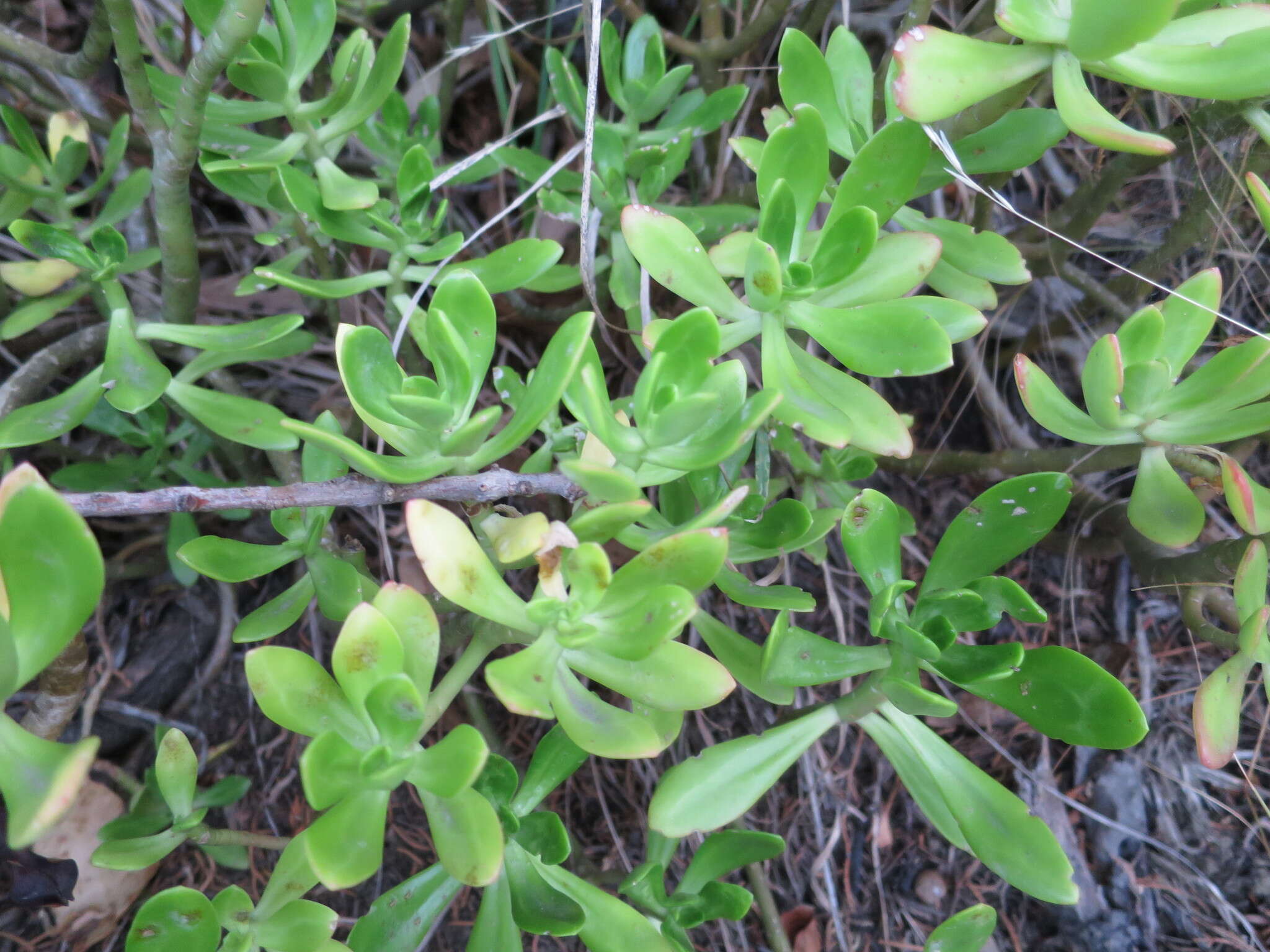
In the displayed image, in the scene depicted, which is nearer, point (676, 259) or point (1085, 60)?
point (1085, 60)

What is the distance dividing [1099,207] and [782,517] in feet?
3.15

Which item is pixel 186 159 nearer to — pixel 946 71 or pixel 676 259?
pixel 676 259

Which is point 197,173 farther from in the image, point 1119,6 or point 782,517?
point 1119,6

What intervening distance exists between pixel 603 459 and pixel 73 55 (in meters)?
1.39

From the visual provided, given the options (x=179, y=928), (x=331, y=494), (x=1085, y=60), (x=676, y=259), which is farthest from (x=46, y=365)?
(x=1085, y=60)

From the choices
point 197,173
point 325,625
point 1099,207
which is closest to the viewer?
point 1099,207

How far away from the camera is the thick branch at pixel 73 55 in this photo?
1515 mm

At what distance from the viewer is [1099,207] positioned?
161cm

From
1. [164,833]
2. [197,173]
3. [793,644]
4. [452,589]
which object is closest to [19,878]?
[164,833]

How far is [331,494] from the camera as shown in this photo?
1.06 metres

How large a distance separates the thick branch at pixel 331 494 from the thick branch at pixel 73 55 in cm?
98

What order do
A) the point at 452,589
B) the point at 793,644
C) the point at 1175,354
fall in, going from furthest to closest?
1. the point at 1175,354
2. the point at 793,644
3. the point at 452,589

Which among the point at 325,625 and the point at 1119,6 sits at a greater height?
the point at 1119,6

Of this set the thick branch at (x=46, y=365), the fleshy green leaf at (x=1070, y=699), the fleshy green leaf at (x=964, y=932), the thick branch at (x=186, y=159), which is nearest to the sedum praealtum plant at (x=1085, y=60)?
the fleshy green leaf at (x=1070, y=699)
